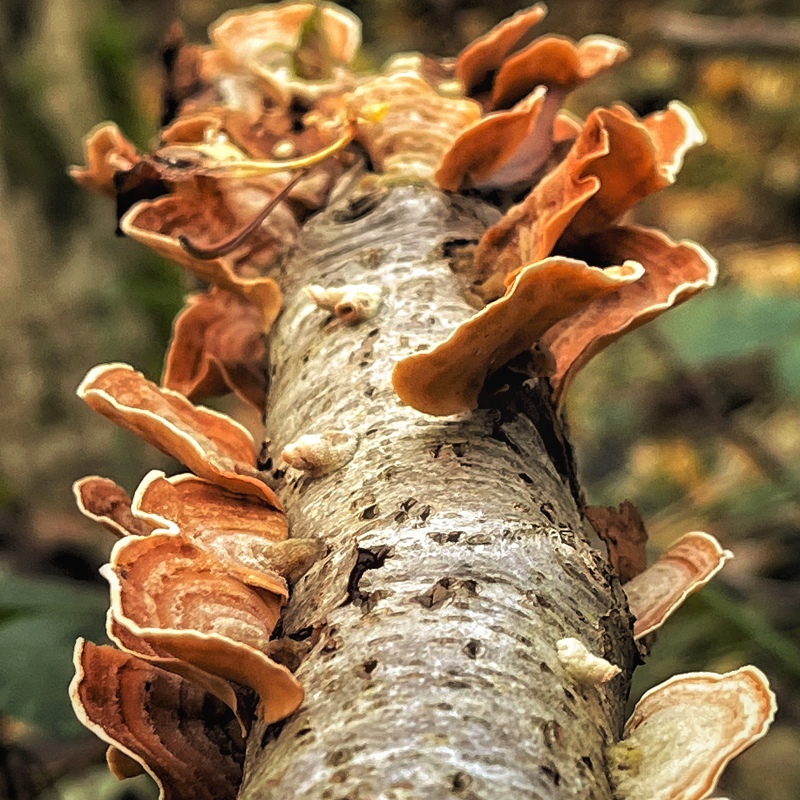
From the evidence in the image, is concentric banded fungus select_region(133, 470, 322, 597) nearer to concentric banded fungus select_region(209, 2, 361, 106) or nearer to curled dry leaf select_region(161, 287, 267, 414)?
curled dry leaf select_region(161, 287, 267, 414)

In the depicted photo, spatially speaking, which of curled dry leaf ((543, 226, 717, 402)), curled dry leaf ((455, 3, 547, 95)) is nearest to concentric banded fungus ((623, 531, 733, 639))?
curled dry leaf ((543, 226, 717, 402))

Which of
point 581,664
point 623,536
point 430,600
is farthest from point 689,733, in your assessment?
point 623,536

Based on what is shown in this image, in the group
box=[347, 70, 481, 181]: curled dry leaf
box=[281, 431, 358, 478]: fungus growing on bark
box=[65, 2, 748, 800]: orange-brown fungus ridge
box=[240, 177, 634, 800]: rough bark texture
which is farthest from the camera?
box=[347, 70, 481, 181]: curled dry leaf

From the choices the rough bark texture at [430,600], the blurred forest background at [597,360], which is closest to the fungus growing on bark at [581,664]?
the rough bark texture at [430,600]

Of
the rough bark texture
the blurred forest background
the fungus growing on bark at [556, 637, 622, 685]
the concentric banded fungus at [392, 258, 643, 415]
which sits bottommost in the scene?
the blurred forest background

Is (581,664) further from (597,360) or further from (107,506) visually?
(597,360)

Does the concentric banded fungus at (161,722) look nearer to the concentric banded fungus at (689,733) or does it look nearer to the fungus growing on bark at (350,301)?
the concentric banded fungus at (689,733)
